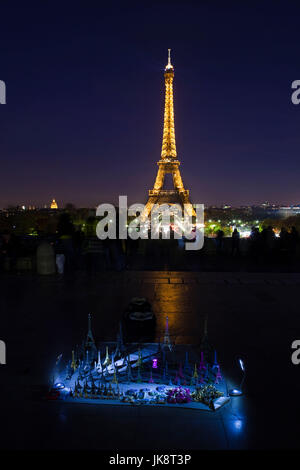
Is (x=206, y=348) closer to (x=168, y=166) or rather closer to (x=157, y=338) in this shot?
(x=157, y=338)

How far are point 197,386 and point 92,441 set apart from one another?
5.34 feet

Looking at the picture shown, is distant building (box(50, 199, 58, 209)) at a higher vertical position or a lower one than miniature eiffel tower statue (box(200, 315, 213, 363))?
higher

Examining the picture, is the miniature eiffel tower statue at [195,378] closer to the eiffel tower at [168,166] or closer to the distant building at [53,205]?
the eiffel tower at [168,166]

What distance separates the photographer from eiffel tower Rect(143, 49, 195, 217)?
76.3 m

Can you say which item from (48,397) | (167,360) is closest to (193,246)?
(167,360)

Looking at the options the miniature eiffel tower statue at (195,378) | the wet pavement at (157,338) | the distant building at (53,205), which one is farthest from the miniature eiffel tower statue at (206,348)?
the distant building at (53,205)

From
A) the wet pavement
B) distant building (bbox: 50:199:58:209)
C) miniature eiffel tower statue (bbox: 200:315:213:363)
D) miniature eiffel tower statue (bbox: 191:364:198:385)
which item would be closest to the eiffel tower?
the wet pavement

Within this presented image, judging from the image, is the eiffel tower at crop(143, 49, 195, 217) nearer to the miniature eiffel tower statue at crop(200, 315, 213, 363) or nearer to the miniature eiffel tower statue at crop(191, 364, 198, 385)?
the miniature eiffel tower statue at crop(200, 315, 213, 363)

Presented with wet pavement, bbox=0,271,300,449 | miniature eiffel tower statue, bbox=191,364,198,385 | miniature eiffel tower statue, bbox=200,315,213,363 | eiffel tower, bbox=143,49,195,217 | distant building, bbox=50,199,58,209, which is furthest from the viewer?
distant building, bbox=50,199,58,209

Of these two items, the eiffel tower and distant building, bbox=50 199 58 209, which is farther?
distant building, bbox=50 199 58 209

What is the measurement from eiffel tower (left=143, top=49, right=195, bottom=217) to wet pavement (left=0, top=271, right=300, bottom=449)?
6389 cm

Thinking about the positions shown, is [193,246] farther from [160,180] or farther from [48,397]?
[160,180]

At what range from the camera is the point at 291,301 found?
386 inches

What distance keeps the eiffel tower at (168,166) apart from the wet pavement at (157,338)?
6389cm
